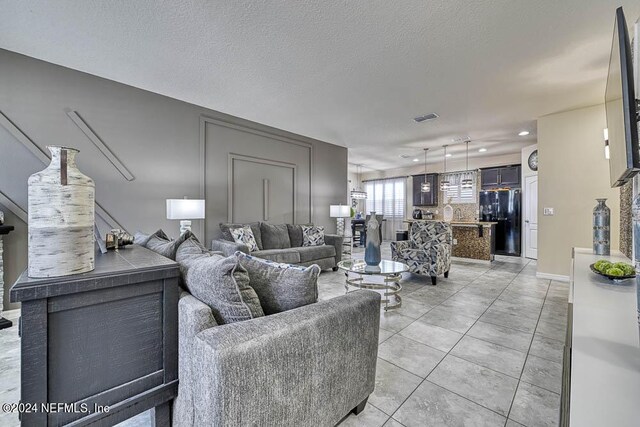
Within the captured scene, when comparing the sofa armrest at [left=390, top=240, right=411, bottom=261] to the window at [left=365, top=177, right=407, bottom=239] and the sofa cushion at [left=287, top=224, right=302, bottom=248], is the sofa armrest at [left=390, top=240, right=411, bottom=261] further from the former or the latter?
the window at [left=365, top=177, right=407, bottom=239]

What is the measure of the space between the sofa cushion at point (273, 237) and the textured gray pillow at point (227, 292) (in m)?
3.31

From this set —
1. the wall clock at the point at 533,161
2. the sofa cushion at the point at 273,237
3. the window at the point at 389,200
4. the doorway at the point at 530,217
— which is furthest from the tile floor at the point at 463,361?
the window at the point at 389,200

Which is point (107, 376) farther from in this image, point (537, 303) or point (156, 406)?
point (537, 303)

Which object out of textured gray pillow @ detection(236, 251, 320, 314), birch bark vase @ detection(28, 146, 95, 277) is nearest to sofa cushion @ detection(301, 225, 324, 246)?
textured gray pillow @ detection(236, 251, 320, 314)

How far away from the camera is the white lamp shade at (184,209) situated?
324 cm

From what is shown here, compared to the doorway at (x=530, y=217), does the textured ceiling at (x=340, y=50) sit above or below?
above

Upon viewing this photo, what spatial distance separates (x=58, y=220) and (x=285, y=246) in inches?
149

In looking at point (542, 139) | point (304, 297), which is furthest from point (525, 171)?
point (304, 297)

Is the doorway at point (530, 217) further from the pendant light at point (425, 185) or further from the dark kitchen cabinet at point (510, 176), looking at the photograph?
the pendant light at point (425, 185)

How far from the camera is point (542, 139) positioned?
432cm

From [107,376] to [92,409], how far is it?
114 millimetres

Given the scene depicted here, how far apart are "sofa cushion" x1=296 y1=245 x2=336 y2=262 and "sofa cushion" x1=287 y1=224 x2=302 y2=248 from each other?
1.05 feet

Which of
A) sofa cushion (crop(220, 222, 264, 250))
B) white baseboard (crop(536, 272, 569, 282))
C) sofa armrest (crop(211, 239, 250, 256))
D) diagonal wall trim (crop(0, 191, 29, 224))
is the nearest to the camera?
diagonal wall trim (crop(0, 191, 29, 224))

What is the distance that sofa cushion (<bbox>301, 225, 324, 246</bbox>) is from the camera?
493cm
